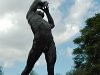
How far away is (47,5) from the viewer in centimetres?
1240

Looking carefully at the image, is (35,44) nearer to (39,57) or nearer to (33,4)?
(39,57)

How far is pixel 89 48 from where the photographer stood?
2013 inches

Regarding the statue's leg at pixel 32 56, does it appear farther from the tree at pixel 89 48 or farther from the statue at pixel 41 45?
the tree at pixel 89 48

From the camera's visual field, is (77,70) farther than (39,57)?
Yes

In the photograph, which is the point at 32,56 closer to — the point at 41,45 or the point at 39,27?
the point at 41,45

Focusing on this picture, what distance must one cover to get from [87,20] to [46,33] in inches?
1733

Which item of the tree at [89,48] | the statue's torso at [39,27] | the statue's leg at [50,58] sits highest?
the tree at [89,48]

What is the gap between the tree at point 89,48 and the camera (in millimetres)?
50625

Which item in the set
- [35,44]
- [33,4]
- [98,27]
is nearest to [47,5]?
[33,4]

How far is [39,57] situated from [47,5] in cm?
153

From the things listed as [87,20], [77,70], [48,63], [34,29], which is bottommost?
[48,63]

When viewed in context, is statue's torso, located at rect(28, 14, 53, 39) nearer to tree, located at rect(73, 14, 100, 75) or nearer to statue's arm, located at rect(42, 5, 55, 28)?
statue's arm, located at rect(42, 5, 55, 28)

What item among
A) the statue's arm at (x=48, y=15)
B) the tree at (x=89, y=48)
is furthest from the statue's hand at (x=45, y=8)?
the tree at (x=89, y=48)

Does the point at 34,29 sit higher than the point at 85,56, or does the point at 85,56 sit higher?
the point at 85,56
